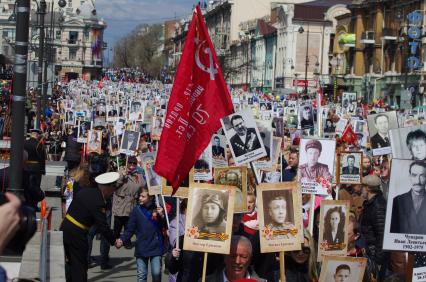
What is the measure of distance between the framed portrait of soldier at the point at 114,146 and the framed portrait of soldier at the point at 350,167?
28.4 ft

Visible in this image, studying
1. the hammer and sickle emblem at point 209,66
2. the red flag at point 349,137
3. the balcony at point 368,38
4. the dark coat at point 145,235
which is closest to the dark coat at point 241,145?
the hammer and sickle emblem at point 209,66

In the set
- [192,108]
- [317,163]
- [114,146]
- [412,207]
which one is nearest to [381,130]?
[317,163]

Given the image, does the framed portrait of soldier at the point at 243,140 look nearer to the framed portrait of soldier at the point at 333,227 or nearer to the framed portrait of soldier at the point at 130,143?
the framed portrait of soldier at the point at 333,227

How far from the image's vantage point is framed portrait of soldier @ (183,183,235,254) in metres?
7.68

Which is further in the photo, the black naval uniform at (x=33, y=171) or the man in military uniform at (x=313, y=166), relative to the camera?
the black naval uniform at (x=33, y=171)

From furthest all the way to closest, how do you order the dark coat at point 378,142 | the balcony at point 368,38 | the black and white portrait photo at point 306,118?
the balcony at point 368,38 → the black and white portrait photo at point 306,118 → the dark coat at point 378,142

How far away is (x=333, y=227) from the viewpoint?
8703mm

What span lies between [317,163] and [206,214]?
3.03 meters

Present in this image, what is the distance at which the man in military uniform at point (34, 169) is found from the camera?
422 inches

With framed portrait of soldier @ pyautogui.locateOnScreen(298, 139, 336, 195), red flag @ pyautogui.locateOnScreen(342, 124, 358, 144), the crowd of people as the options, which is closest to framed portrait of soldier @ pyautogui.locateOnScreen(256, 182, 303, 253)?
the crowd of people

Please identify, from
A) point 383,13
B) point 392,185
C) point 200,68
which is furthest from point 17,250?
point 383,13

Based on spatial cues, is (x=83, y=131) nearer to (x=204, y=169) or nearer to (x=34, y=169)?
(x=34, y=169)

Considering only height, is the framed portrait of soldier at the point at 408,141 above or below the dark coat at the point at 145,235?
above

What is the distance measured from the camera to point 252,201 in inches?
380
